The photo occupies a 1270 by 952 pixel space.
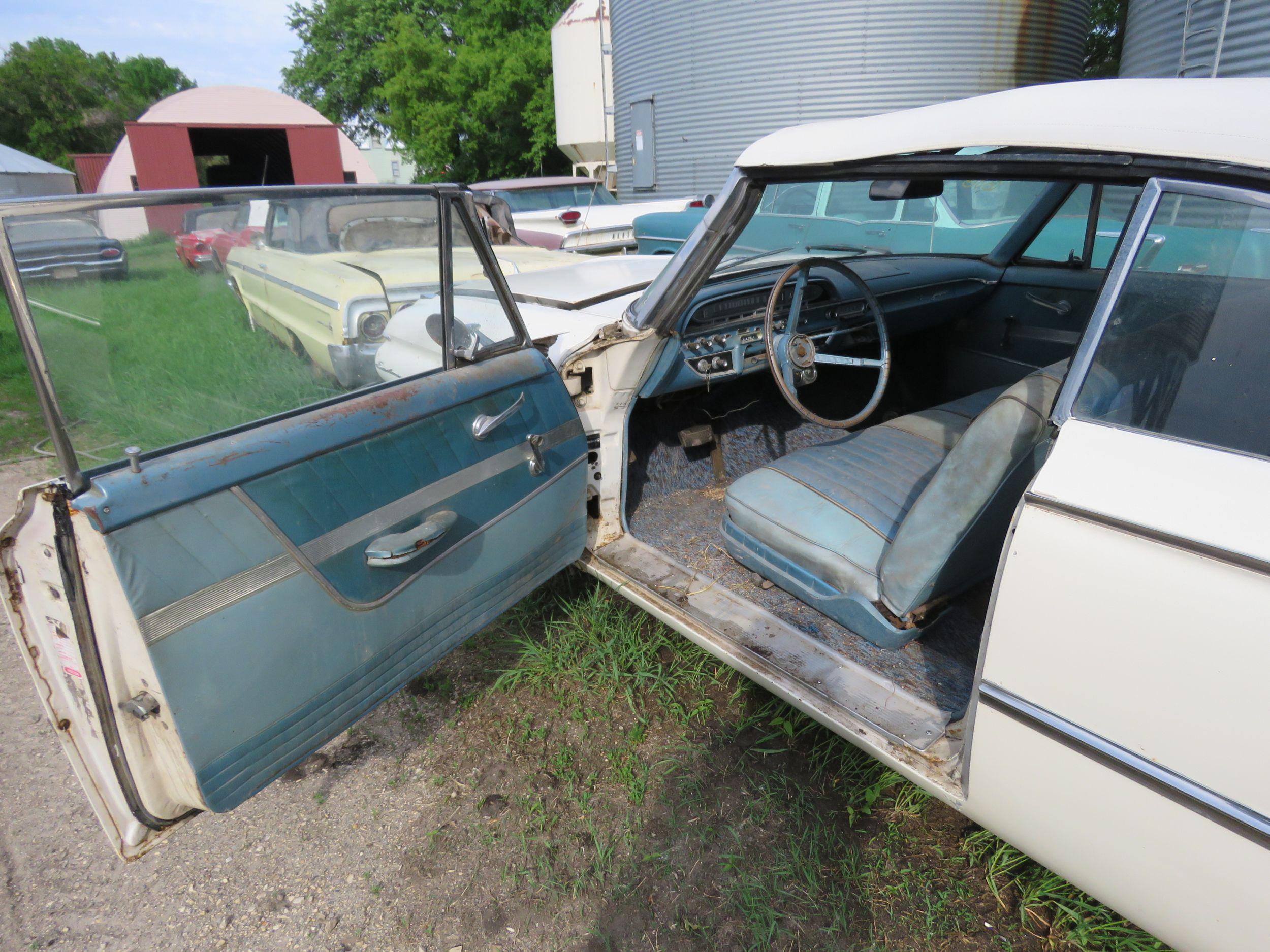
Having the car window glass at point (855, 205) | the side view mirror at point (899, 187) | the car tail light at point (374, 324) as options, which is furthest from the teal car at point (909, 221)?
the car tail light at point (374, 324)

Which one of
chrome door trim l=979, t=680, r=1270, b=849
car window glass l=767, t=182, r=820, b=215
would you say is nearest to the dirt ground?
chrome door trim l=979, t=680, r=1270, b=849

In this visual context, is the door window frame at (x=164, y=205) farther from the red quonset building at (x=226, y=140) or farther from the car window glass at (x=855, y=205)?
the red quonset building at (x=226, y=140)

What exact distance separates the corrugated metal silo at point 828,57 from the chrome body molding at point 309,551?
1042cm

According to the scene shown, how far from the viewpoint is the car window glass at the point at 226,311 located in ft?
4.66

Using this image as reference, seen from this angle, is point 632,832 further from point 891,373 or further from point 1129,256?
point 891,373

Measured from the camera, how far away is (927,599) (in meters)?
2.10

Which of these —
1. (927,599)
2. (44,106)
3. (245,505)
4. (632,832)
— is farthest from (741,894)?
(44,106)

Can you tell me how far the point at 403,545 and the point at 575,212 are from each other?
814 cm

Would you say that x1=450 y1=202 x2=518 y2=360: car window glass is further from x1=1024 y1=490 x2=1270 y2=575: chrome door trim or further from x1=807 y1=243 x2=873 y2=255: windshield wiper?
x1=807 y1=243 x2=873 y2=255: windshield wiper

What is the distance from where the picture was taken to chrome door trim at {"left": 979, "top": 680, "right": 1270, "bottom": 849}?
1180 millimetres

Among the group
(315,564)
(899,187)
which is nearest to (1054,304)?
(899,187)

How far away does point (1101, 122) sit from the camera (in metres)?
1.43

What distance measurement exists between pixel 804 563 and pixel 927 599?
0.39 meters

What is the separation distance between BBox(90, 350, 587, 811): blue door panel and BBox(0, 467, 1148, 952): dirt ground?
603 mm
